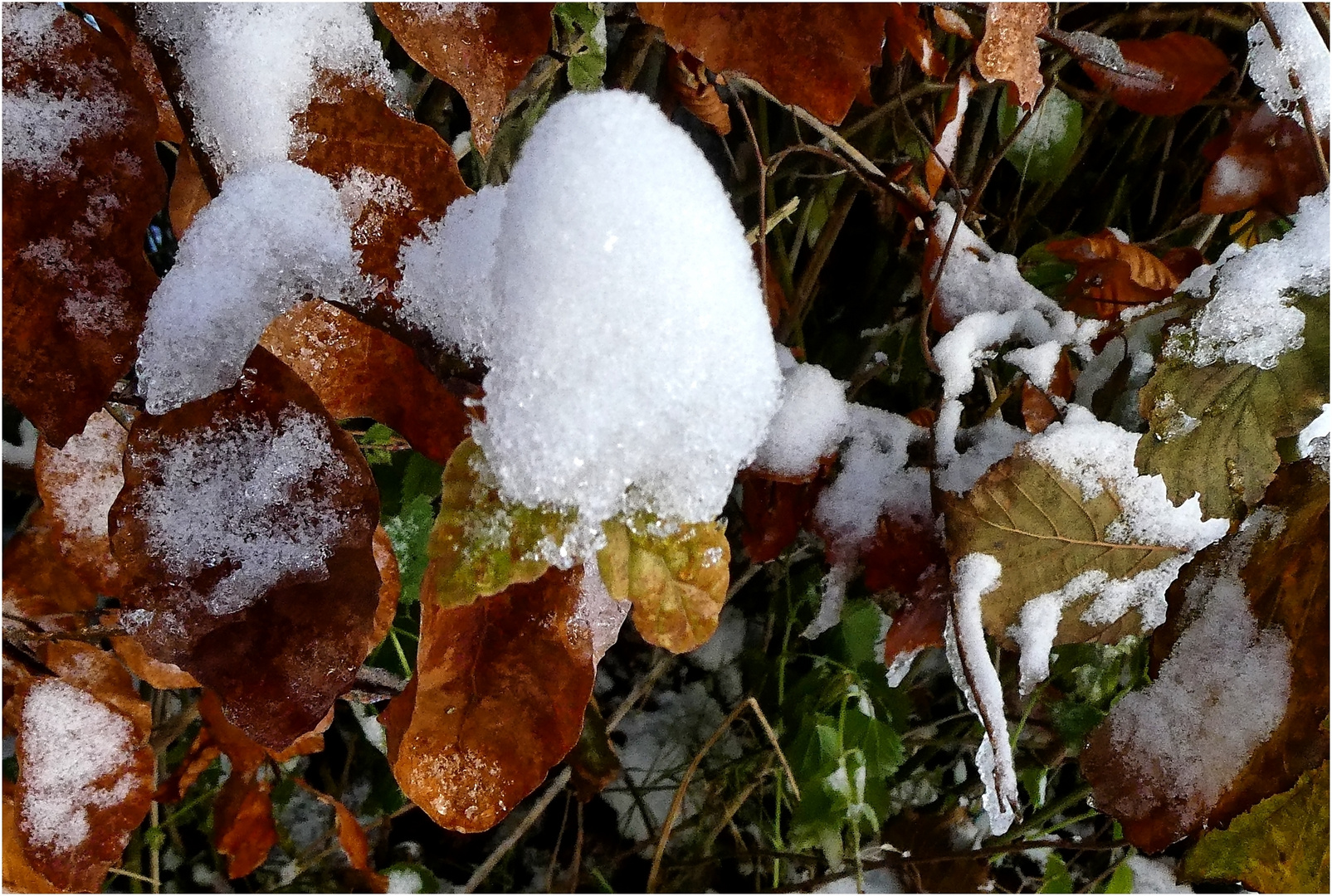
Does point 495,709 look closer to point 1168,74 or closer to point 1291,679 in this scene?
point 1291,679

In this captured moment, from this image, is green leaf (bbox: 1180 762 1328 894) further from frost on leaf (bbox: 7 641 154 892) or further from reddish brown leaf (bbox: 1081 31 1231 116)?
frost on leaf (bbox: 7 641 154 892)

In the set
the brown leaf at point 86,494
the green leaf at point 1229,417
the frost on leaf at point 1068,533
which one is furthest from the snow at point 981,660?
the brown leaf at point 86,494

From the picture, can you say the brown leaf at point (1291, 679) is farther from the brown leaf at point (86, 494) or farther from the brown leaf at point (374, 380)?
the brown leaf at point (86, 494)

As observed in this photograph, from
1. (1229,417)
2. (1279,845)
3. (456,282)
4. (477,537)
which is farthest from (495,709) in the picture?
(1279,845)

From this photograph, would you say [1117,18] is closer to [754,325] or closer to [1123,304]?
[1123,304]

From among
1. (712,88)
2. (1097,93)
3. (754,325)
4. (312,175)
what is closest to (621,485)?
(754,325)
